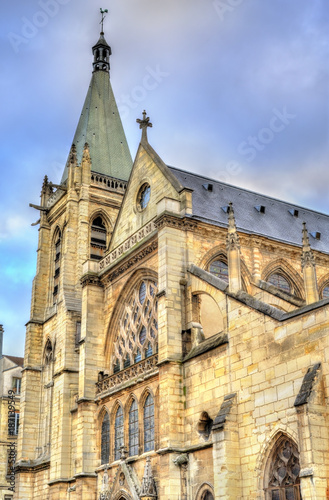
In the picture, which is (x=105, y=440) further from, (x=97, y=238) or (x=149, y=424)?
(x=97, y=238)

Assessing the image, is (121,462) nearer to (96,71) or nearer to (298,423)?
(298,423)

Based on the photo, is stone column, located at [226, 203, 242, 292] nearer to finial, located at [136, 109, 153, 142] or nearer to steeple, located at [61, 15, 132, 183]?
finial, located at [136, 109, 153, 142]

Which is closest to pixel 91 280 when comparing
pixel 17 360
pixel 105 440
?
pixel 105 440

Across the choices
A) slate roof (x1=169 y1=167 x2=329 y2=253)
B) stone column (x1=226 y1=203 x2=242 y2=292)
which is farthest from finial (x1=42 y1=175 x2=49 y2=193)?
stone column (x1=226 y1=203 x2=242 y2=292)

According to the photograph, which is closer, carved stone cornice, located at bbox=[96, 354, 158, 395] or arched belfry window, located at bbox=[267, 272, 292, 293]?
carved stone cornice, located at bbox=[96, 354, 158, 395]

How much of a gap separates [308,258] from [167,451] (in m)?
8.03

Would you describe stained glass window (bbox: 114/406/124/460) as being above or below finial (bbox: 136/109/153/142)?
below

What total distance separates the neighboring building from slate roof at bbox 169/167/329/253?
2413 centimetres

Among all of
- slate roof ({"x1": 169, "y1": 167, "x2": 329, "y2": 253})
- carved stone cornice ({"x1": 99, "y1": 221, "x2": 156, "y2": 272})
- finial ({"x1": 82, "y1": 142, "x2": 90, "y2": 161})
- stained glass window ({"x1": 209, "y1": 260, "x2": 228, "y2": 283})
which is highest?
finial ({"x1": 82, "y1": 142, "x2": 90, "y2": 161})

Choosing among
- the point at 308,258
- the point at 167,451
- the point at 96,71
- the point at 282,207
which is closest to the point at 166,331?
the point at 167,451

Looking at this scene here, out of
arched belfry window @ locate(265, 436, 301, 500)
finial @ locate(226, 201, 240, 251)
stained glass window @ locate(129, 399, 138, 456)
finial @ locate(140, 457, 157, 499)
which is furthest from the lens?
stained glass window @ locate(129, 399, 138, 456)

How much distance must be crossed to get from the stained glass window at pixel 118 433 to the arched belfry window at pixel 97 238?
47.7 feet

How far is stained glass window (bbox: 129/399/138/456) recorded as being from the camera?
2470 cm

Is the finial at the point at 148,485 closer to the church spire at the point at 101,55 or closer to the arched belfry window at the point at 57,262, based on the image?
the arched belfry window at the point at 57,262
